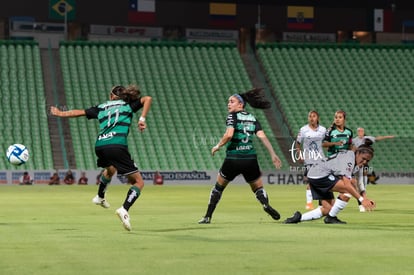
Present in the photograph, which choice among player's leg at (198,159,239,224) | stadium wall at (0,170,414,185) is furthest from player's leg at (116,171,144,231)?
stadium wall at (0,170,414,185)

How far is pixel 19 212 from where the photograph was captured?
63.4 ft

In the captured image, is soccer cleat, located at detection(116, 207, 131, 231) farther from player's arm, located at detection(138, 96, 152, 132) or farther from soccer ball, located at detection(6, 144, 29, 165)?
soccer ball, located at detection(6, 144, 29, 165)

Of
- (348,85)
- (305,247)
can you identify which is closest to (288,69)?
(348,85)

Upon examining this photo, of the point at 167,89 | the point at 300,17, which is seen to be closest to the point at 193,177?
the point at 167,89

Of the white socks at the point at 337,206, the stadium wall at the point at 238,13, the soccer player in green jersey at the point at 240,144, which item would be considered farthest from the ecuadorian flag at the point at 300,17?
the white socks at the point at 337,206

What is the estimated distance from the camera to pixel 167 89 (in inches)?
1927

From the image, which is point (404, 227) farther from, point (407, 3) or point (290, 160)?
point (407, 3)

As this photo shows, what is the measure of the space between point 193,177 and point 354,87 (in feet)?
46.6

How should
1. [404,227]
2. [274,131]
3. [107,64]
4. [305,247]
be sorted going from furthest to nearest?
[107,64] < [274,131] < [404,227] < [305,247]

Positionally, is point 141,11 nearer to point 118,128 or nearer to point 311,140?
point 311,140

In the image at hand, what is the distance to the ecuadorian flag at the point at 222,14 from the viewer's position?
178ft

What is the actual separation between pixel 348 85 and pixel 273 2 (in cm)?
757

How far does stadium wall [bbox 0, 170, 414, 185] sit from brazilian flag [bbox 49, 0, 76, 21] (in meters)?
15.1

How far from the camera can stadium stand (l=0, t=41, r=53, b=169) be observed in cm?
4259
